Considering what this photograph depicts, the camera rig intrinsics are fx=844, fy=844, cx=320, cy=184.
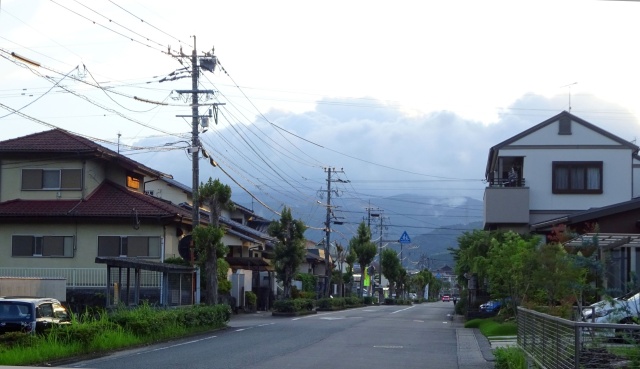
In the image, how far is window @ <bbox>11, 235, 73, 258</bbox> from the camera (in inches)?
1591

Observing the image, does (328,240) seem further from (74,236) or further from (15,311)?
(15,311)

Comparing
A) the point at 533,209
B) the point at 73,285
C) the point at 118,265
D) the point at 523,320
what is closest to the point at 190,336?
→ the point at 118,265

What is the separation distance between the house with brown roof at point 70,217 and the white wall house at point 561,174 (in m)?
15.8

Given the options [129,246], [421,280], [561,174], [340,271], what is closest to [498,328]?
[561,174]

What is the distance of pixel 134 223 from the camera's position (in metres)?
40.2

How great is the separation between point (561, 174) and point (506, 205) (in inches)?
122

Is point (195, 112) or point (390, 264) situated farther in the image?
point (390, 264)

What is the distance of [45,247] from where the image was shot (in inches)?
1594

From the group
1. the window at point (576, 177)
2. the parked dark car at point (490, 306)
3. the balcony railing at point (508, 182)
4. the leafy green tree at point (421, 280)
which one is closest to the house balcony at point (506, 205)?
the balcony railing at point (508, 182)

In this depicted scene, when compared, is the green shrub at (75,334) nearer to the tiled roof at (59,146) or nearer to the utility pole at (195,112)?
the utility pole at (195,112)

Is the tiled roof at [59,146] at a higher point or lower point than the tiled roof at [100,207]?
higher

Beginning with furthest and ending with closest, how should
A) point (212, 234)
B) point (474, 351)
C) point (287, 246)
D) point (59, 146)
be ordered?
point (287, 246), point (59, 146), point (212, 234), point (474, 351)

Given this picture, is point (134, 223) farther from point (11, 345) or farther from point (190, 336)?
point (11, 345)

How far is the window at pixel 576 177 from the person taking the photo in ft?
130
